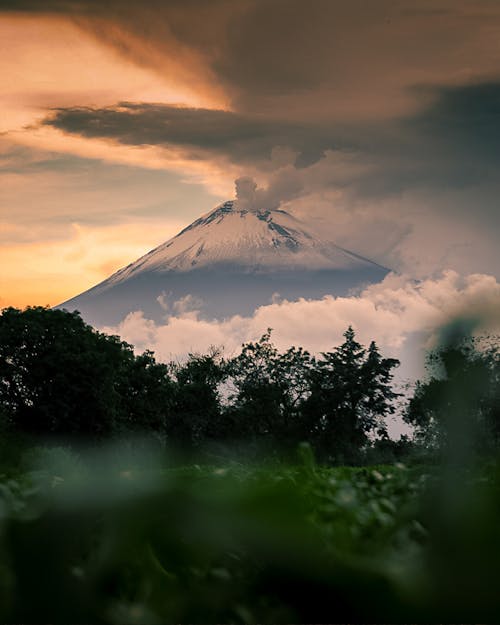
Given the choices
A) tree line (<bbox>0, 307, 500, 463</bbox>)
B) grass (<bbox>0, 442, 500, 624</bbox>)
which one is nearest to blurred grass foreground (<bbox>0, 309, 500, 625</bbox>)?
grass (<bbox>0, 442, 500, 624</bbox>)

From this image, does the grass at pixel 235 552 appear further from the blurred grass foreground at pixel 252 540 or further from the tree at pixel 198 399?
the tree at pixel 198 399

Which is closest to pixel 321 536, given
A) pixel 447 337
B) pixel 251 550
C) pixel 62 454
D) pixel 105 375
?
pixel 251 550

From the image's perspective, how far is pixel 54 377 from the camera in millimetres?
49219

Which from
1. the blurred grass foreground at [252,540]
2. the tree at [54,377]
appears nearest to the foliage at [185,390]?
the tree at [54,377]

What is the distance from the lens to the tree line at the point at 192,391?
4916 cm

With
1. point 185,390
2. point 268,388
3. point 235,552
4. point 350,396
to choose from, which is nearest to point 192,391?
point 185,390

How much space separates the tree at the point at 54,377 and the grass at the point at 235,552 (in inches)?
1897

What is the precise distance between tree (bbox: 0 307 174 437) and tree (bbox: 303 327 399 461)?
18.0 meters

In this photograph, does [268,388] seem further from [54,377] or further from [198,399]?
[54,377]

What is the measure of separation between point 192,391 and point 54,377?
19471 mm

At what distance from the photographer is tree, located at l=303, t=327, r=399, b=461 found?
2464 inches

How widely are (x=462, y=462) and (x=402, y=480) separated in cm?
54

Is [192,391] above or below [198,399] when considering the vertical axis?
above

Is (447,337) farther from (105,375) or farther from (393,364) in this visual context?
(393,364)
